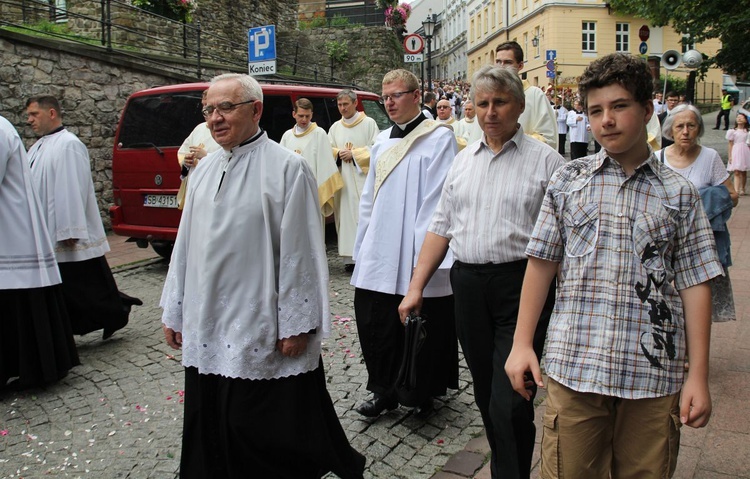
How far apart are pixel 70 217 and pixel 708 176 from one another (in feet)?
15.0

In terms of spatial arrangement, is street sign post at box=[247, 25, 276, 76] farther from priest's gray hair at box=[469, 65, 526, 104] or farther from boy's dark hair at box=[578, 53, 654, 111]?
boy's dark hair at box=[578, 53, 654, 111]

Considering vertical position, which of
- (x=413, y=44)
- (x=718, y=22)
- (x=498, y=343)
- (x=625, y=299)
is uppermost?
(x=718, y=22)

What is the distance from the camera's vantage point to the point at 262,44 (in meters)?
11.5

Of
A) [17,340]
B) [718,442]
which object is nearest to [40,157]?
[17,340]

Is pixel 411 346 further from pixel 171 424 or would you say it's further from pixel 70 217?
pixel 70 217

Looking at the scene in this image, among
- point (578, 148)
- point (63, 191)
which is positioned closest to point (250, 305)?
point (63, 191)

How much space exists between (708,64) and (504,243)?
17.5 metres

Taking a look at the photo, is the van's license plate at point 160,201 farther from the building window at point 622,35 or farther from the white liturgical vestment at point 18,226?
the building window at point 622,35

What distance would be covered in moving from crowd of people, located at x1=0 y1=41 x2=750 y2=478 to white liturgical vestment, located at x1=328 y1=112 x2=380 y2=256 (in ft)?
10.3

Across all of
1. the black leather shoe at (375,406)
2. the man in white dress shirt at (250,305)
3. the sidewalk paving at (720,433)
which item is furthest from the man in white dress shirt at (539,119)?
the man in white dress shirt at (250,305)

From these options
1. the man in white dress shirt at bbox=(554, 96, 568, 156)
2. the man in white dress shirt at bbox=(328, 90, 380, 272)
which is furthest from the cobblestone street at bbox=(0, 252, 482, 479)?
the man in white dress shirt at bbox=(554, 96, 568, 156)

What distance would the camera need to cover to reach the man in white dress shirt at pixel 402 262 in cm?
408

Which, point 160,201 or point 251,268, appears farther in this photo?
point 160,201

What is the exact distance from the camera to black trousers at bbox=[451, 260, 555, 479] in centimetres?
290
